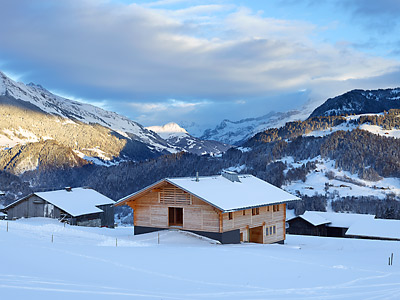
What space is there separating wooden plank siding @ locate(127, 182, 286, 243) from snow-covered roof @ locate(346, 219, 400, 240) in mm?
21451

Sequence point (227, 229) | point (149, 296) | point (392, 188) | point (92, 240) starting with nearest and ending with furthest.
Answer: point (149, 296) → point (92, 240) → point (227, 229) → point (392, 188)

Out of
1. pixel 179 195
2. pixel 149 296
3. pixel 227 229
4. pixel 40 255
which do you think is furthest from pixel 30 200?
pixel 149 296

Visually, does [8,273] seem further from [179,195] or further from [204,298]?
[179,195]

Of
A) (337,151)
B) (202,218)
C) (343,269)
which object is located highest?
(337,151)

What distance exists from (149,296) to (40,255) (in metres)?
7.71

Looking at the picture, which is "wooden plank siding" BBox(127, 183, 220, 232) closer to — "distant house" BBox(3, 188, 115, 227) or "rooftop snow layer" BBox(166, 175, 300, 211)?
"rooftop snow layer" BBox(166, 175, 300, 211)

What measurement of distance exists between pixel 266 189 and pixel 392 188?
130258 millimetres

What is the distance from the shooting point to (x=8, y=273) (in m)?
14.8

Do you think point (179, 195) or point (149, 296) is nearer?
point (149, 296)

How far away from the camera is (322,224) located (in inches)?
2496

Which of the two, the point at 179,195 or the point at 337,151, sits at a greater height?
the point at 337,151

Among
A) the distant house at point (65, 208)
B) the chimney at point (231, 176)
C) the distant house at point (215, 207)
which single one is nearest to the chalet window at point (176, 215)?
the distant house at point (215, 207)

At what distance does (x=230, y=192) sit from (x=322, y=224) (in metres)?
35.0

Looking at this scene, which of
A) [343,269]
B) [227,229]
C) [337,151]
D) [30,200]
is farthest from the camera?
[337,151]
